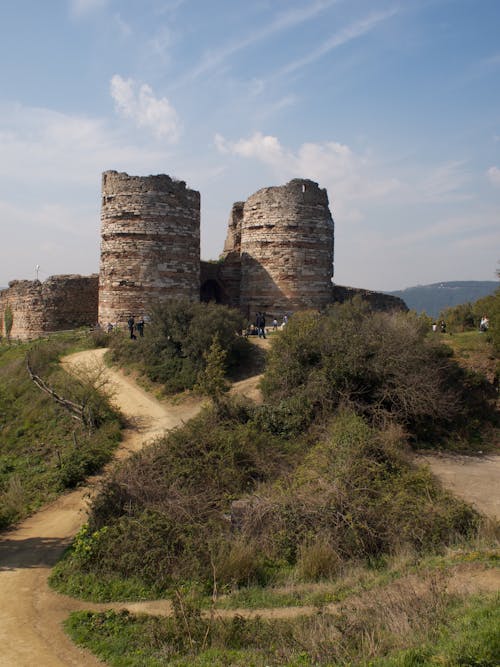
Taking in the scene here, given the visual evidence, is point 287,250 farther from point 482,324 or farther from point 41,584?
point 41,584

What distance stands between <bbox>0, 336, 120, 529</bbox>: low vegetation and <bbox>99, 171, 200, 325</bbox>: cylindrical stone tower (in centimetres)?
343

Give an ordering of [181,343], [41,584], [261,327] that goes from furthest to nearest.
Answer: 1. [261,327]
2. [181,343]
3. [41,584]

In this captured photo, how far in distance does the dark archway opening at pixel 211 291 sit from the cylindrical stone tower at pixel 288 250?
2.80 metres

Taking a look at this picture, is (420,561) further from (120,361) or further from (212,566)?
(120,361)

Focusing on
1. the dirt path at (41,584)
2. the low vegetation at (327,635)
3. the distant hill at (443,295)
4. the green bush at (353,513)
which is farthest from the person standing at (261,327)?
the distant hill at (443,295)

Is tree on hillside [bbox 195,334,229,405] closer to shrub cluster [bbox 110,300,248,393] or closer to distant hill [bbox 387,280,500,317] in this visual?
shrub cluster [bbox 110,300,248,393]

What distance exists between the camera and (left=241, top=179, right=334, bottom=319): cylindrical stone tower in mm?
22094

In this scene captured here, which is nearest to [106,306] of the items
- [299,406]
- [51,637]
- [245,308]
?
[245,308]

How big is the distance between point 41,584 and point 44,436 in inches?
277

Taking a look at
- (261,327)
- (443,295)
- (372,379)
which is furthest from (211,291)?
(443,295)

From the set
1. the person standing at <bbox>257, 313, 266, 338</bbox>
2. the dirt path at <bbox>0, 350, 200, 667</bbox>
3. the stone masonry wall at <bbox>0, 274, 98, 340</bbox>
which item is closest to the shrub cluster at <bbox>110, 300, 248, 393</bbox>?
the person standing at <bbox>257, 313, 266, 338</bbox>

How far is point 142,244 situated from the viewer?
20703mm

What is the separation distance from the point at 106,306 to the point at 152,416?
7.42 meters

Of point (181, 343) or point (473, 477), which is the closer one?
point (473, 477)
